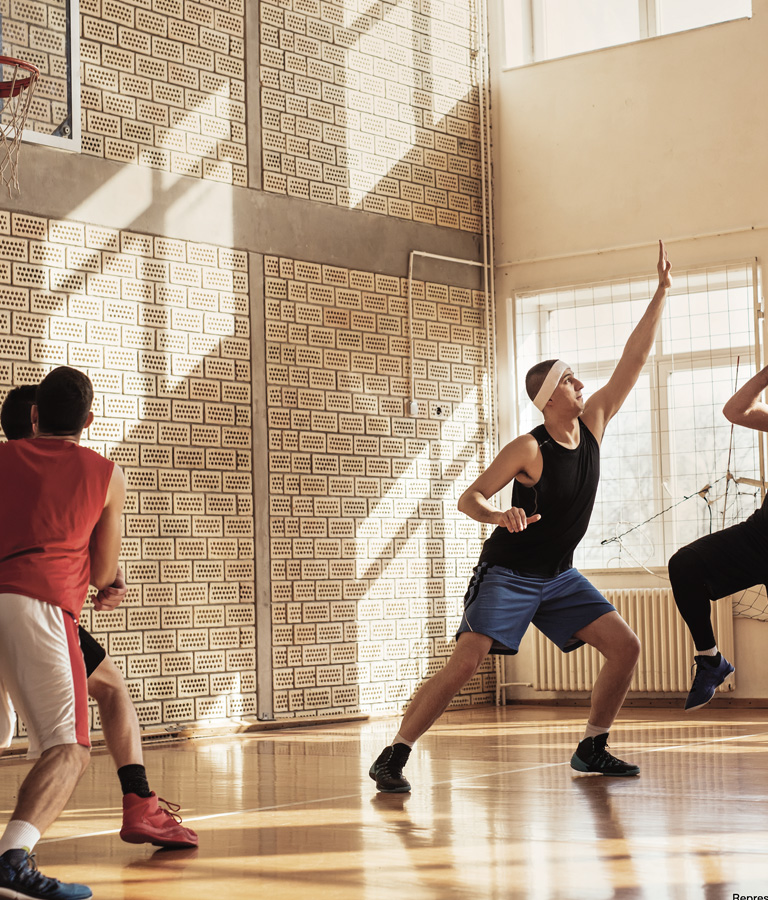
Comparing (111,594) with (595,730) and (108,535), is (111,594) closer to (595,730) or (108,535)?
(108,535)

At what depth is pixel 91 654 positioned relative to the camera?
356cm

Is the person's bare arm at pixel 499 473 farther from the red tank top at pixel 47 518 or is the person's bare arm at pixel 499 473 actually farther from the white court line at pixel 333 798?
the red tank top at pixel 47 518

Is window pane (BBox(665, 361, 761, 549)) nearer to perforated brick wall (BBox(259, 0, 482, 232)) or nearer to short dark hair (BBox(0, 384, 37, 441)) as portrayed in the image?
perforated brick wall (BBox(259, 0, 482, 232))

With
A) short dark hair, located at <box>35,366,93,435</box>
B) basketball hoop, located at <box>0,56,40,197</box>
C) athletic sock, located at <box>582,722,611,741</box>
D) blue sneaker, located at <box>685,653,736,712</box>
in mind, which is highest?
basketball hoop, located at <box>0,56,40,197</box>

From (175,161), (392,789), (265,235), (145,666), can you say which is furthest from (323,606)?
(392,789)

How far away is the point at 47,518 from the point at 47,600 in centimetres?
19

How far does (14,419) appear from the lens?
381cm

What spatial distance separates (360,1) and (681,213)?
8.28 feet

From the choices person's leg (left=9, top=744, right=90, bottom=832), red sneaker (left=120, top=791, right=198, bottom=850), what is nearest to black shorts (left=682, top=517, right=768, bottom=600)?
red sneaker (left=120, top=791, right=198, bottom=850)

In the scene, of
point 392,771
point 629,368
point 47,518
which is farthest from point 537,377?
point 47,518

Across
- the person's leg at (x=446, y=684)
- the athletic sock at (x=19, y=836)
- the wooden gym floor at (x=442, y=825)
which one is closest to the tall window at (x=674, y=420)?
the wooden gym floor at (x=442, y=825)

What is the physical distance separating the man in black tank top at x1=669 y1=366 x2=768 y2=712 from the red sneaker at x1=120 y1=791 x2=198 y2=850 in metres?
1.90

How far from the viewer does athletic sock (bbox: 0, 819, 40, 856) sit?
2.88 meters

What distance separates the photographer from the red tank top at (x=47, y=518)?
3.05 metres
